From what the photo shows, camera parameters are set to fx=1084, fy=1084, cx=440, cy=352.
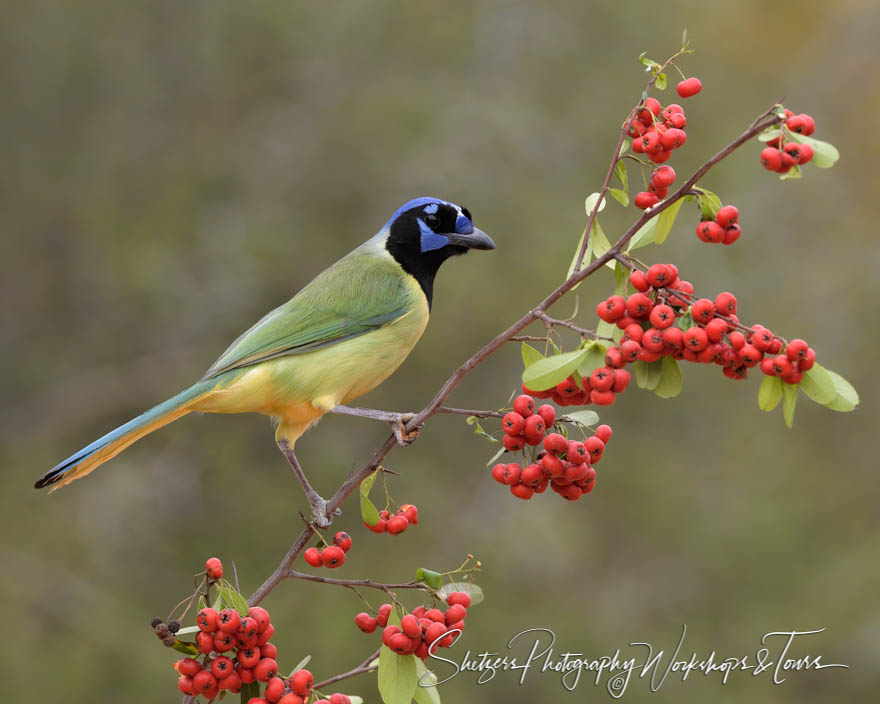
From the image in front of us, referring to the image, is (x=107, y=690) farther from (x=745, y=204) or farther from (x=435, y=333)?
(x=745, y=204)

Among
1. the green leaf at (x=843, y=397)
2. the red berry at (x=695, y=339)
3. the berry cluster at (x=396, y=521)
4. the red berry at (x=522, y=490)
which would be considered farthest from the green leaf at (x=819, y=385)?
the berry cluster at (x=396, y=521)

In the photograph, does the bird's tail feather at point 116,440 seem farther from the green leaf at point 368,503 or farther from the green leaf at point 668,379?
the green leaf at point 668,379

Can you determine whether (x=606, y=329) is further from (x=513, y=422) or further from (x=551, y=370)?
(x=513, y=422)

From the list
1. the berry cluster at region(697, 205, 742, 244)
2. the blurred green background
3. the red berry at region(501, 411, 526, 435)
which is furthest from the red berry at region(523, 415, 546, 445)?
the blurred green background

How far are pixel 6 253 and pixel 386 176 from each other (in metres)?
2.96

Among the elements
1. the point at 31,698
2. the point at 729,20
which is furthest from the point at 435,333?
the point at 729,20

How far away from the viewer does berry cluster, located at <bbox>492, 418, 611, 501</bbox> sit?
2.65 meters

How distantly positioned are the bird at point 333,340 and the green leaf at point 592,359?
135 centimetres

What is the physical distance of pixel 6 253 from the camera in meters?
8.27

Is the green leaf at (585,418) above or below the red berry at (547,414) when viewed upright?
below

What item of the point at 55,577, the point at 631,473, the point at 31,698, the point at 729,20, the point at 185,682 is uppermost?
the point at 729,20

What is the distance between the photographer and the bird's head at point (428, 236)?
4277 millimetres

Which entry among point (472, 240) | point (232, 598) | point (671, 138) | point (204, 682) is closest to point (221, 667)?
point (204, 682)

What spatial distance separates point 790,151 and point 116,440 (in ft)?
6.55
